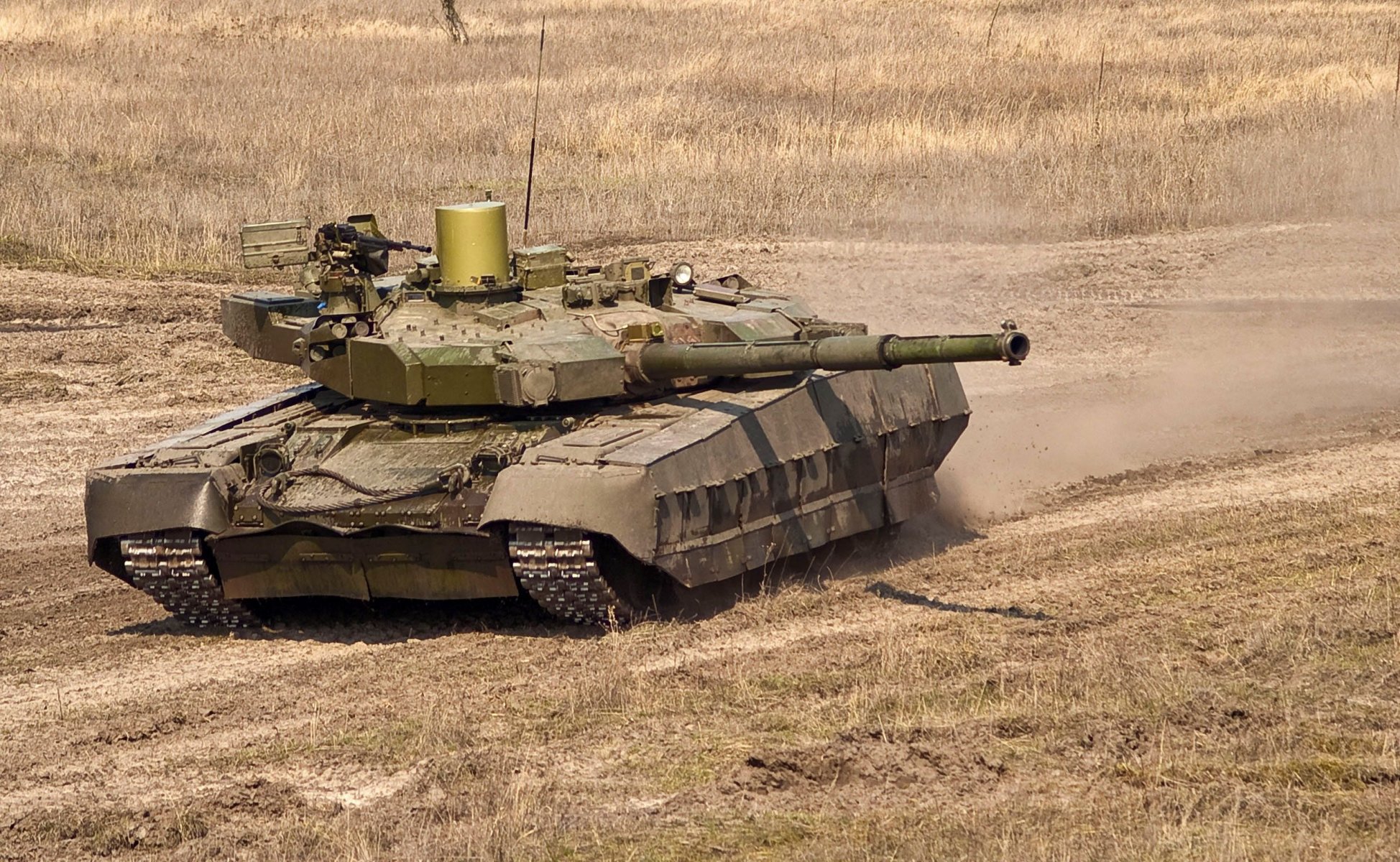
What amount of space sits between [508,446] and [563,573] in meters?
0.97

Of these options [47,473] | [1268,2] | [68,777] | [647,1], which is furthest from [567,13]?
[68,777]

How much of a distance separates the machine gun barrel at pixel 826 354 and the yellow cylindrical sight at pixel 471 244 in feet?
4.01

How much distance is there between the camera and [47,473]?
622 inches

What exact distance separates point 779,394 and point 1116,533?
274 cm

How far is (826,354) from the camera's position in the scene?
34.7 feet

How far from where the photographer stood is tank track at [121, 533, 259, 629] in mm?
10969

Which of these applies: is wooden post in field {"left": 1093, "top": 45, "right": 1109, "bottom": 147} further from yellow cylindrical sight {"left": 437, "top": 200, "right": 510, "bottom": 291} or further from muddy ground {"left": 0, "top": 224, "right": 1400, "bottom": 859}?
yellow cylindrical sight {"left": 437, "top": 200, "right": 510, "bottom": 291}

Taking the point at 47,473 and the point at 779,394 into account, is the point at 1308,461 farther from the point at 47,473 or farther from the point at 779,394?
the point at 47,473

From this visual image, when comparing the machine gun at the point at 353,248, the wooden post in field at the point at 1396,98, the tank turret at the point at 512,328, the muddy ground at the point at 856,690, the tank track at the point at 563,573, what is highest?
the wooden post in field at the point at 1396,98

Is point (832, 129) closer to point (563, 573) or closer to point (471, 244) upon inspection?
point (471, 244)

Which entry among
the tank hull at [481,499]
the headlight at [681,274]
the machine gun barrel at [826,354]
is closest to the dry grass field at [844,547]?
the tank hull at [481,499]

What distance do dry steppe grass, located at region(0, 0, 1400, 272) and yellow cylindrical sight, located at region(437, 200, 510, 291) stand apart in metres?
11.0

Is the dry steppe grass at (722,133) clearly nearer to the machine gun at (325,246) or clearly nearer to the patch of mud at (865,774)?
the machine gun at (325,246)

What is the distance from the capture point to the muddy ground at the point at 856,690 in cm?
757
